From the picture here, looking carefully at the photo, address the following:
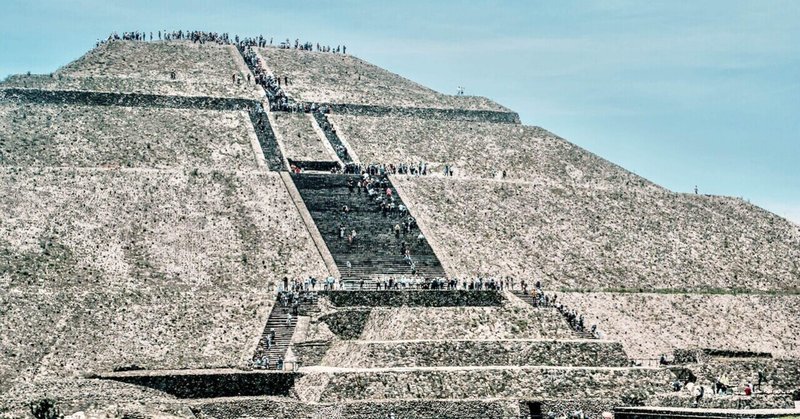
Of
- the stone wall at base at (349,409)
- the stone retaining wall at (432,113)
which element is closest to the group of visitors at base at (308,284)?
the stone wall at base at (349,409)

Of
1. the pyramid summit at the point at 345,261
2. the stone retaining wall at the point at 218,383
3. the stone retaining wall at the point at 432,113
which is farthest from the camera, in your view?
the stone retaining wall at the point at 432,113

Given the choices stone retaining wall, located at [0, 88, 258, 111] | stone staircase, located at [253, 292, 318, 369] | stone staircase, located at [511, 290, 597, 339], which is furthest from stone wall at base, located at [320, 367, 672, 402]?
stone retaining wall, located at [0, 88, 258, 111]

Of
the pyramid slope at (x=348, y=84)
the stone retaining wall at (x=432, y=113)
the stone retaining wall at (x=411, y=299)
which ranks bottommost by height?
the stone retaining wall at (x=411, y=299)

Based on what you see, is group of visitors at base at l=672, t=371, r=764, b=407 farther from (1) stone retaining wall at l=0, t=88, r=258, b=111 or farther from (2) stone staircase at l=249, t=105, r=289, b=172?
(1) stone retaining wall at l=0, t=88, r=258, b=111

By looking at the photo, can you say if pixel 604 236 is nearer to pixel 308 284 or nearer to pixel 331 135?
pixel 308 284

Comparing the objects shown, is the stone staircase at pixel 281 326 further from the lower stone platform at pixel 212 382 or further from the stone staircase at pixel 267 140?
the stone staircase at pixel 267 140

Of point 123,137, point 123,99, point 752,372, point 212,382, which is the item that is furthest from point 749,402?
point 123,99
